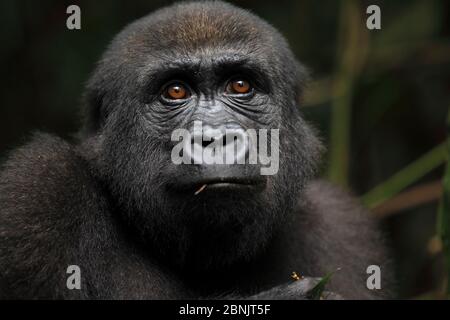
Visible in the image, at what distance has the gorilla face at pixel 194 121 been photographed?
3699 millimetres

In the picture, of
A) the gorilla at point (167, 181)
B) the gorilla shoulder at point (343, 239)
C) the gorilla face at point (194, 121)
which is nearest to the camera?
the gorilla at point (167, 181)

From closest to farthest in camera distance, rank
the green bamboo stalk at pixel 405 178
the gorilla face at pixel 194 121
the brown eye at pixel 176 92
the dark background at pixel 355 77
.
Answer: the gorilla face at pixel 194 121, the brown eye at pixel 176 92, the green bamboo stalk at pixel 405 178, the dark background at pixel 355 77

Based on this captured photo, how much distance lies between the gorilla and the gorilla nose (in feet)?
0.05

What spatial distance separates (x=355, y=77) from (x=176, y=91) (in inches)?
124

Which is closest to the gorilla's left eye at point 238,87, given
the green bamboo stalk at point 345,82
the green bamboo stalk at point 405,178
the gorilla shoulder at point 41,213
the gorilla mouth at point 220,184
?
the gorilla mouth at point 220,184

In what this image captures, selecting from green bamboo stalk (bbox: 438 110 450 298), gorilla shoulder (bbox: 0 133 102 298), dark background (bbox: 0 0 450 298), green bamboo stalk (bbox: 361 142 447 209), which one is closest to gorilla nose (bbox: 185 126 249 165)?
gorilla shoulder (bbox: 0 133 102 298)

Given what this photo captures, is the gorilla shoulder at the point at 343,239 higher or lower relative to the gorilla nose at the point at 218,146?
lower

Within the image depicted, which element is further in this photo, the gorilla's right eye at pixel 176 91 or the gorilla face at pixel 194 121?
the gorilla's right eye at pixel 176 91

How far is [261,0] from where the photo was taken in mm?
8062

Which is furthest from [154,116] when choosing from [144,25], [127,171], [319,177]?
[319,177]

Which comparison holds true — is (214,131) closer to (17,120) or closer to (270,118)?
(270,118)

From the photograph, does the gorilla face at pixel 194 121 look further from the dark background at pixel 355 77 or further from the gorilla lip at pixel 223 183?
the dark background at pixel 355 77

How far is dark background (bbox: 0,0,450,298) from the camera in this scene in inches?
290

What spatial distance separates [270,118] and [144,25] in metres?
0.93
